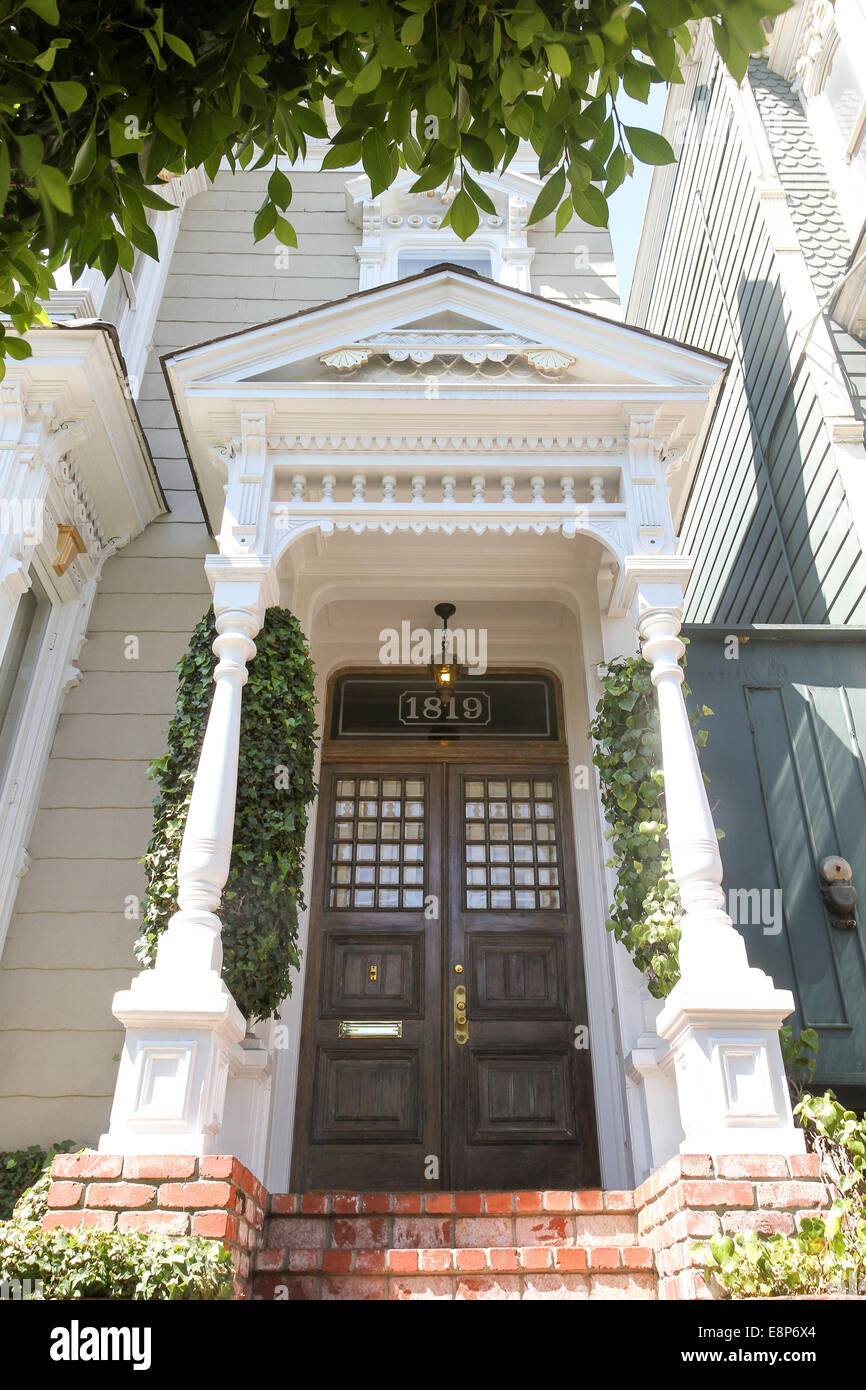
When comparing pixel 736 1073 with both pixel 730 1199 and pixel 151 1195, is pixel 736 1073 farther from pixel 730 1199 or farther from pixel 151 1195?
pixel 151 1195

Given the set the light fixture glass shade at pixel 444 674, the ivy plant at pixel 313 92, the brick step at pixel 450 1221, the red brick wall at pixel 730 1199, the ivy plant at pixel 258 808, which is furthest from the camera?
the light fixture glass shade at pixel 444 674

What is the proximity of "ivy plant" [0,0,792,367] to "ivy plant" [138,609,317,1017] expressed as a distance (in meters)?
2.29

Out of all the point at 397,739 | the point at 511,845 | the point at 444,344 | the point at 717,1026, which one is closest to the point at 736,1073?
the point at 717,1026

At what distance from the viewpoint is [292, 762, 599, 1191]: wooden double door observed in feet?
17.5

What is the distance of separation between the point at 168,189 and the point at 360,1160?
7287 mm

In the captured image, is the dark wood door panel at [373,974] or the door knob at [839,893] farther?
the dark wood door panel at [373,974]

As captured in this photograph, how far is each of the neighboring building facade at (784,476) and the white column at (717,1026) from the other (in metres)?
1.22

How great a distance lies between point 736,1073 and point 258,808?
7.79 feet

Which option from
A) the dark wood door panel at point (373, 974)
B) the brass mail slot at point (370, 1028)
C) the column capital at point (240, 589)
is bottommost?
the brass mail slot at point (370, 1028)

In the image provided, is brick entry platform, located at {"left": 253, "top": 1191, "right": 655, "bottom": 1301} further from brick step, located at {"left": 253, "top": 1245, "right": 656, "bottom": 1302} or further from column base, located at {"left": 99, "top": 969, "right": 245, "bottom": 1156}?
column base, located at {"left": 99, "top": 969, "right": 245, "bottom": 1156}

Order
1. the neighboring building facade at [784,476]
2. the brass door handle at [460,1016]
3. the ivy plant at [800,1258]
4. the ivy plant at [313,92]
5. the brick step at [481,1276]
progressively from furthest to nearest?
1. the brass door handle at [460,1016]
2. the neighboring building facade at [784,476]
3. the brick step at [481,1276]
4. the ivy plant at [800,1258]
5. the ivy plant at [313,92]

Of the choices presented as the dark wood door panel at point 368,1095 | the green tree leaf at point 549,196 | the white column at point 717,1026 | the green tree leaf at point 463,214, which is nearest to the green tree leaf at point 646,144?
the green tree leaf at point 549,196

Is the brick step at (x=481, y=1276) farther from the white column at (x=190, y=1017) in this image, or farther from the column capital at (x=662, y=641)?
the column capital at (x=662, y=641)

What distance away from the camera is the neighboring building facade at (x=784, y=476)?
17.3 feet
